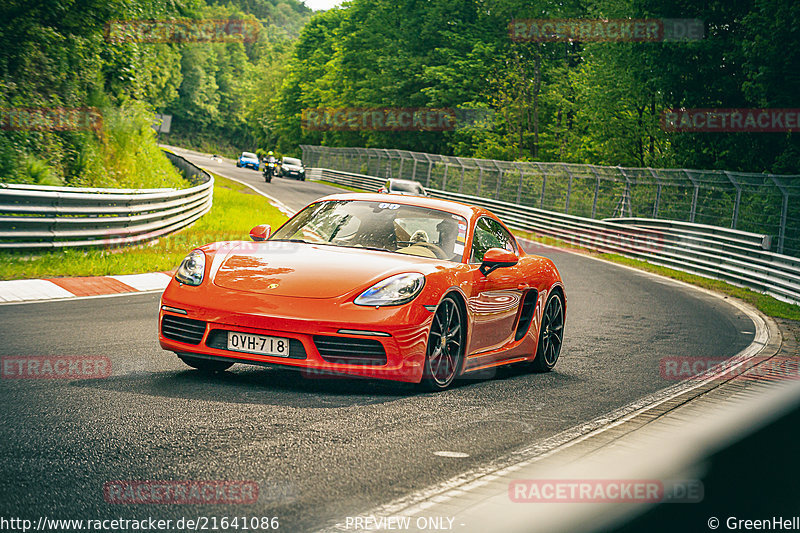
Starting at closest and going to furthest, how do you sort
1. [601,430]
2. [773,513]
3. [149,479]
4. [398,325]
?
[773,513] < [149,479] < [601,430] < [398,325]

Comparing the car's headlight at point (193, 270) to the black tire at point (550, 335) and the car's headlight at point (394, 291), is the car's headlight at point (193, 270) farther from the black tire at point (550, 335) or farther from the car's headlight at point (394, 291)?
the black tire at point (550, 335)

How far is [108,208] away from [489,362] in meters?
9.06

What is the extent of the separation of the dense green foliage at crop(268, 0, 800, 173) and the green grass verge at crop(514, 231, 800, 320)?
4.59 meters

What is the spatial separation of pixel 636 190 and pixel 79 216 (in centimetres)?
2029

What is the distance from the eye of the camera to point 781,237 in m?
19.7

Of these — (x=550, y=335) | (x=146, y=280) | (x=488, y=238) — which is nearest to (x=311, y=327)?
(x=488, y=238)

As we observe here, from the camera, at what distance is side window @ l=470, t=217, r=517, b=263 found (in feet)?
24.3

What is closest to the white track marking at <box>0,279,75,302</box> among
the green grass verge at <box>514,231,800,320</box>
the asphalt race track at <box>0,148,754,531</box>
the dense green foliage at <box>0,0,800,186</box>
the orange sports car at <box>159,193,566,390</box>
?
the asphalt race track at <box>0,148,754,531</box>

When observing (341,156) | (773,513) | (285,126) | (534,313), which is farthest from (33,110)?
(285,126)

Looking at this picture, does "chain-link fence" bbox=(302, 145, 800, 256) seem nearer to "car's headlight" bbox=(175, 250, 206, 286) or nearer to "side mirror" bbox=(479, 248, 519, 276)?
"side mirror" bbox=(479, 248, 519, 276)

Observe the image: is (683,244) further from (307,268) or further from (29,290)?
(307,268)

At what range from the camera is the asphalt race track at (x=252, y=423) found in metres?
3.64

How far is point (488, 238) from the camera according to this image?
309 inches

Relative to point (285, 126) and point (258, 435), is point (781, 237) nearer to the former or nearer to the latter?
point (258, 435)
